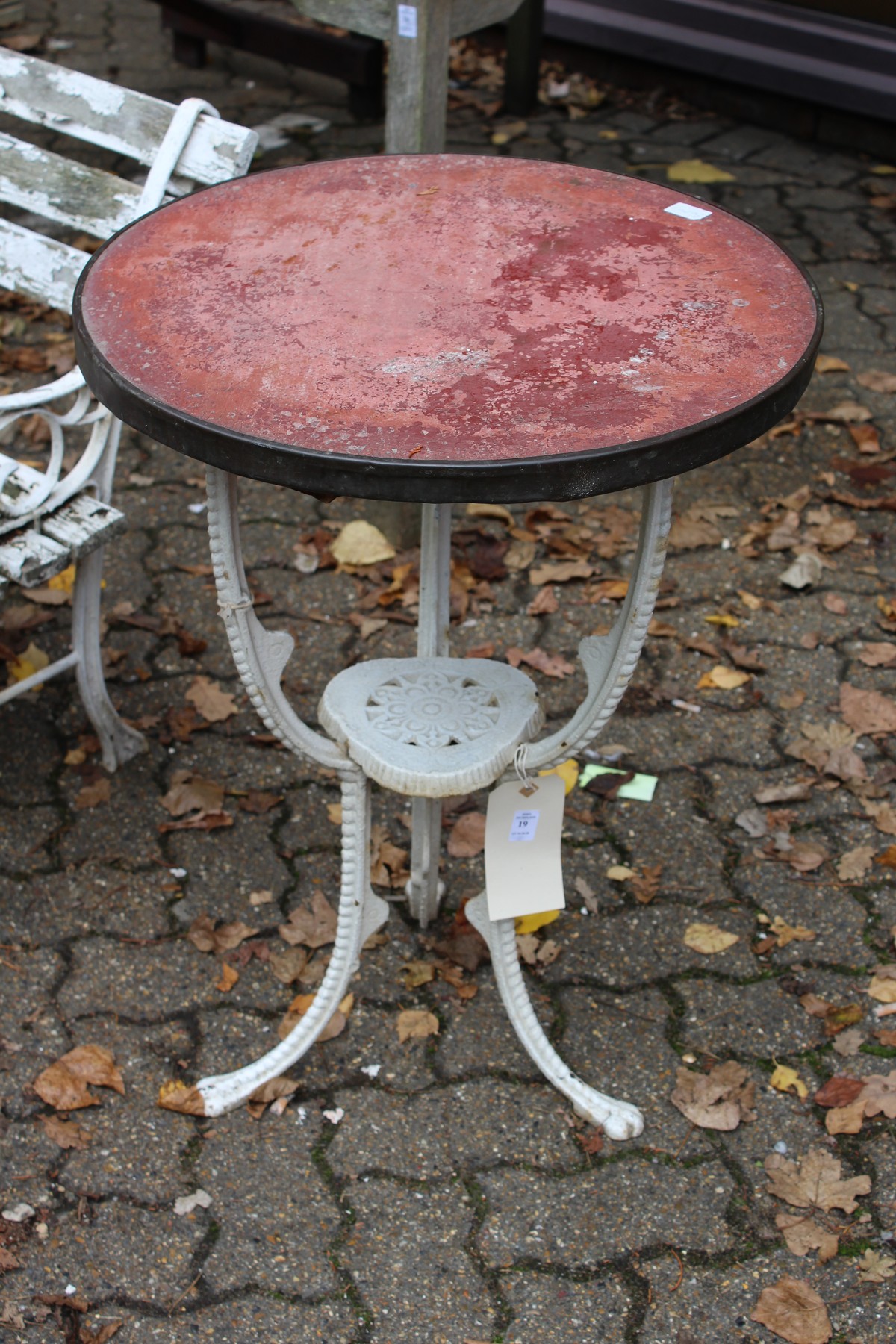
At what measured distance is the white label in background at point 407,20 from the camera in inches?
121

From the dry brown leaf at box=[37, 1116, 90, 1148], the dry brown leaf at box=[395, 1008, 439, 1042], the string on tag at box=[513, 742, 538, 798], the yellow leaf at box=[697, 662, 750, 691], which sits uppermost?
the string on tag at box=[513, 742, 538, 798]

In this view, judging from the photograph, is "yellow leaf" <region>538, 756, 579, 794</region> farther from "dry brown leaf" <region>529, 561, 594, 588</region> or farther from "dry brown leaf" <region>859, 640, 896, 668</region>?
"dry brown leaf" <region>859, 640, 896, 668</region>

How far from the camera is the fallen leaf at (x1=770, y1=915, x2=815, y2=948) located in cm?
254

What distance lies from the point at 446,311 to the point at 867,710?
5.41 ft

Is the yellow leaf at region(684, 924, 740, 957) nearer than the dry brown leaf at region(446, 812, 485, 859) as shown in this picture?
Yes

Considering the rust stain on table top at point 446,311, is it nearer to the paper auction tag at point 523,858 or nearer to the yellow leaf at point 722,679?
the paper auction tag at point 523,858

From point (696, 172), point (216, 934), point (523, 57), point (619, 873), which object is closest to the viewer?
point (216, 934)

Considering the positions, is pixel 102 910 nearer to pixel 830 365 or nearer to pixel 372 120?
pixel 830 365

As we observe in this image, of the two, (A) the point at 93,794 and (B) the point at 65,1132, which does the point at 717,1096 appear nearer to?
(B) the point at 65,1132

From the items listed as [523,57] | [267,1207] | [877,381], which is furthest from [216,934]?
[523,57]

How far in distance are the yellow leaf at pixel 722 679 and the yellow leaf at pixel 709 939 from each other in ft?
2.44

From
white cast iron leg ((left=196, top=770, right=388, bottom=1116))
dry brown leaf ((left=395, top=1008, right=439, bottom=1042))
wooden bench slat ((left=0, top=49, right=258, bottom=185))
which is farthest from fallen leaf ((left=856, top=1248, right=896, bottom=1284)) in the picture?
wooden bench slat ((left=0, top=49, right=258, bottom=185))

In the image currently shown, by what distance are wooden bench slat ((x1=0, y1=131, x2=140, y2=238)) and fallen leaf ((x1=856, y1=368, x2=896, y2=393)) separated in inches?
97.5

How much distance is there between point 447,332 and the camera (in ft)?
5.98
